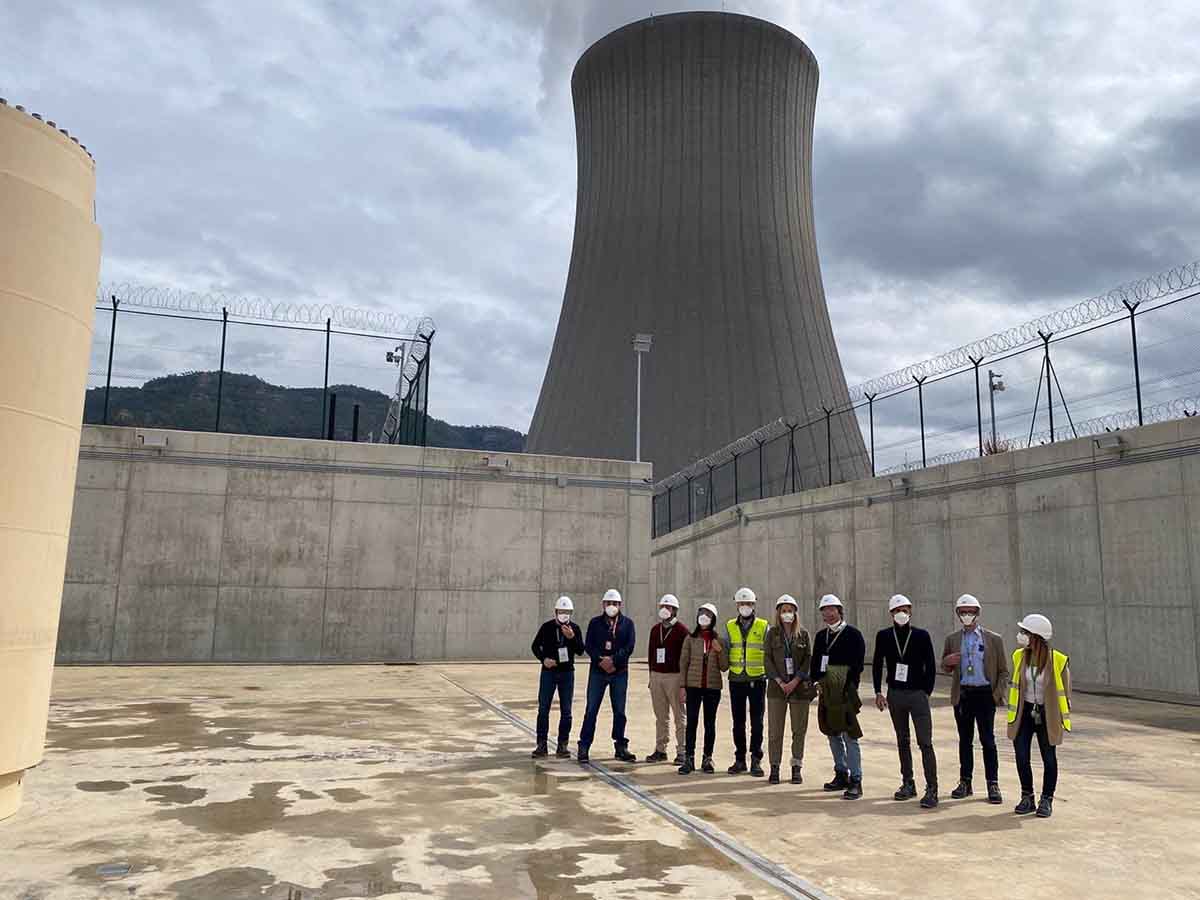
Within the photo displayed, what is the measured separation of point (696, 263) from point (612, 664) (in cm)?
2428

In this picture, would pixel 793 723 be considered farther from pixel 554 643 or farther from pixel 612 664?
pixel 554 643

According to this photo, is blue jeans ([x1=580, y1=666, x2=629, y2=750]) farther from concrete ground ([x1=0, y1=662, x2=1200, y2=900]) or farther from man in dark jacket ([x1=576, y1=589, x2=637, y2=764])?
concrete ground ([x1=0, y1=662, x2=1200, y2=900])

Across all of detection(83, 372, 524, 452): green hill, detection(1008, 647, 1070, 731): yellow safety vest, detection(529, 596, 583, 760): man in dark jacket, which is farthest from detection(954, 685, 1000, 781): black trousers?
detection(83, 372, 524, 452): green hill

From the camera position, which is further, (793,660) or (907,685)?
(793,660)

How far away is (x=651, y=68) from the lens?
31.8 m

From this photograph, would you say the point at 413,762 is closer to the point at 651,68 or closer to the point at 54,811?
the point at 54,811

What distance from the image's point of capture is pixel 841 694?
6969 millimetres

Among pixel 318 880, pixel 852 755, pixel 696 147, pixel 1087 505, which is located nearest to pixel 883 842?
pixel 852 755

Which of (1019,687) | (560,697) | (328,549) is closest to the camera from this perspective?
(1019,687)

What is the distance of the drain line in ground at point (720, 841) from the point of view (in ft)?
15.0

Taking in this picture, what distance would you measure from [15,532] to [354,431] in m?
14.5

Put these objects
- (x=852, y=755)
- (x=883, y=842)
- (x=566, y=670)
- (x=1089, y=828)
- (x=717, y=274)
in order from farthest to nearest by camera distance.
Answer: (x=717, y=274)
(x=566, y=670)
(x=852, y=755)
(x=1089, y=828)
(x=883, y=842)

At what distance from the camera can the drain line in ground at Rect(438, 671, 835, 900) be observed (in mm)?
4586

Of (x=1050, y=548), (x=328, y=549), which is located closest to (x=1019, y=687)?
(x=1050, y=548)
